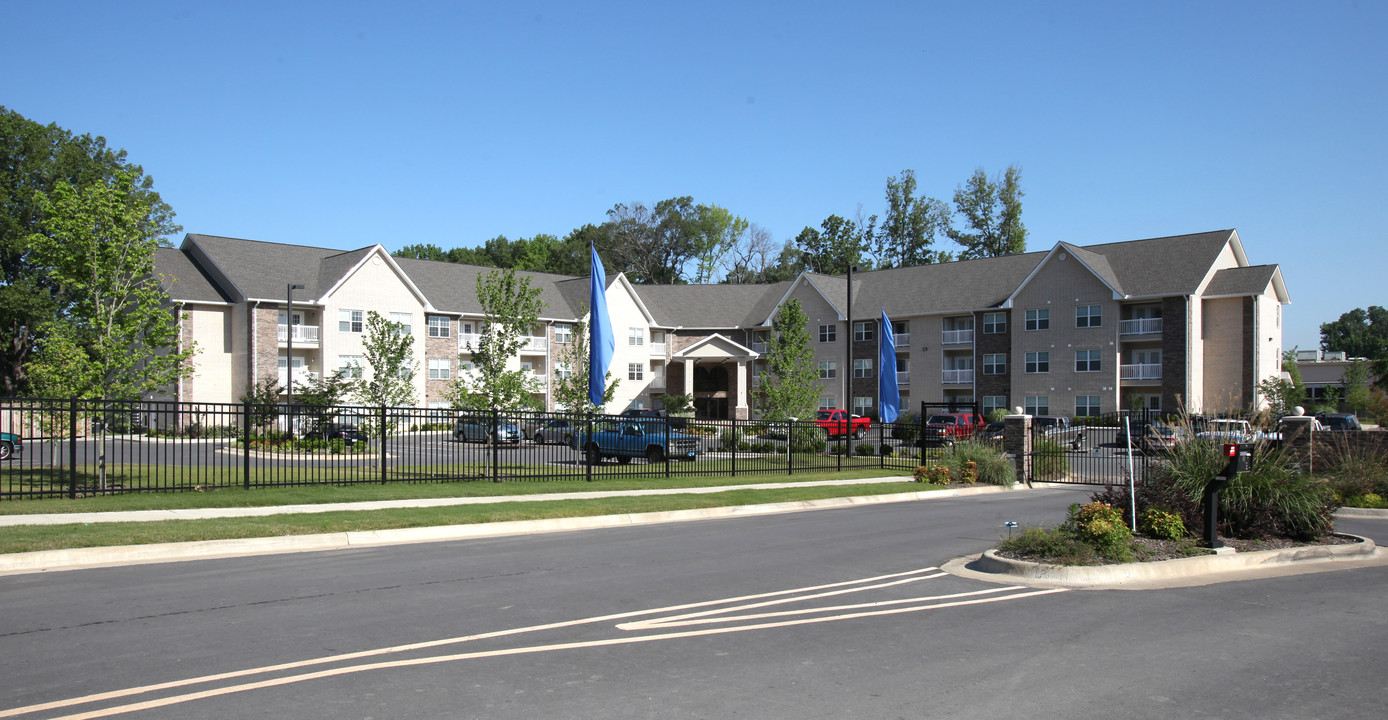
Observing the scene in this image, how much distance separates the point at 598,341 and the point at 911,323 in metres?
39.4

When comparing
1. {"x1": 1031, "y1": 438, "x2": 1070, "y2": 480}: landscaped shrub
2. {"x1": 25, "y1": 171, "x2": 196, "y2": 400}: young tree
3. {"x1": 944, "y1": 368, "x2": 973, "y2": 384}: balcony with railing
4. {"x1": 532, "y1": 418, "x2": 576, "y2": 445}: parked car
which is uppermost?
{"x1": 25, "y1": 171, "x2": 196, "y2": 400}: young tree

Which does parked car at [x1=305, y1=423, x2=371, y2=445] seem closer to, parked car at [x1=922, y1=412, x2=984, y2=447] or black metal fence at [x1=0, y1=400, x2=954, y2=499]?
black metal fence at [x1=0, y1=400, x2=954, y2=499]

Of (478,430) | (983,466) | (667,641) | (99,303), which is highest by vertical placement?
(99,303)

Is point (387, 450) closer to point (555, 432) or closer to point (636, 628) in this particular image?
point (555, 432)

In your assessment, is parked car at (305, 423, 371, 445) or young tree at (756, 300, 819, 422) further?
young tree at (756, 300, 819, 422)

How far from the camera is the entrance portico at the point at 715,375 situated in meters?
61.2

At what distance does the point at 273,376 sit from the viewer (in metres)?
46.7

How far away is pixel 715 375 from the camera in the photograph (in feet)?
217

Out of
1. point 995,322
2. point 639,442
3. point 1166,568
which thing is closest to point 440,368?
point 639,442

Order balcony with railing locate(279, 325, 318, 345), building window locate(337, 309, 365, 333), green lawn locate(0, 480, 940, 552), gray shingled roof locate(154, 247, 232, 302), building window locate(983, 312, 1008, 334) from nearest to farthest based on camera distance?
green lawn locate(0, 480, 940, 552) → gray shingled roof locate(154, 247, 232, 302) → balcony with railing locate(279, 325, 318, 345) → building window locate(337, 309, 365, 333) → building window locate(983, 312, 1008, 334)

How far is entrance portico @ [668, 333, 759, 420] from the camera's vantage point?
61188 mm

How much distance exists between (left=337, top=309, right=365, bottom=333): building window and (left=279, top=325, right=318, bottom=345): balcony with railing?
129cm

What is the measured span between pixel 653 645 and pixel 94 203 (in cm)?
1688

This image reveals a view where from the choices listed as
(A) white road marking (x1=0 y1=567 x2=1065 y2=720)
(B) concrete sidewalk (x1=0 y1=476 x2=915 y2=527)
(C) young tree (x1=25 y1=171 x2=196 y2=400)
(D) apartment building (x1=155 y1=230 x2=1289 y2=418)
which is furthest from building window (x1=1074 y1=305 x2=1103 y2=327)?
(C) young tree (x1=25 y1=171 x2=196 y2=400)
